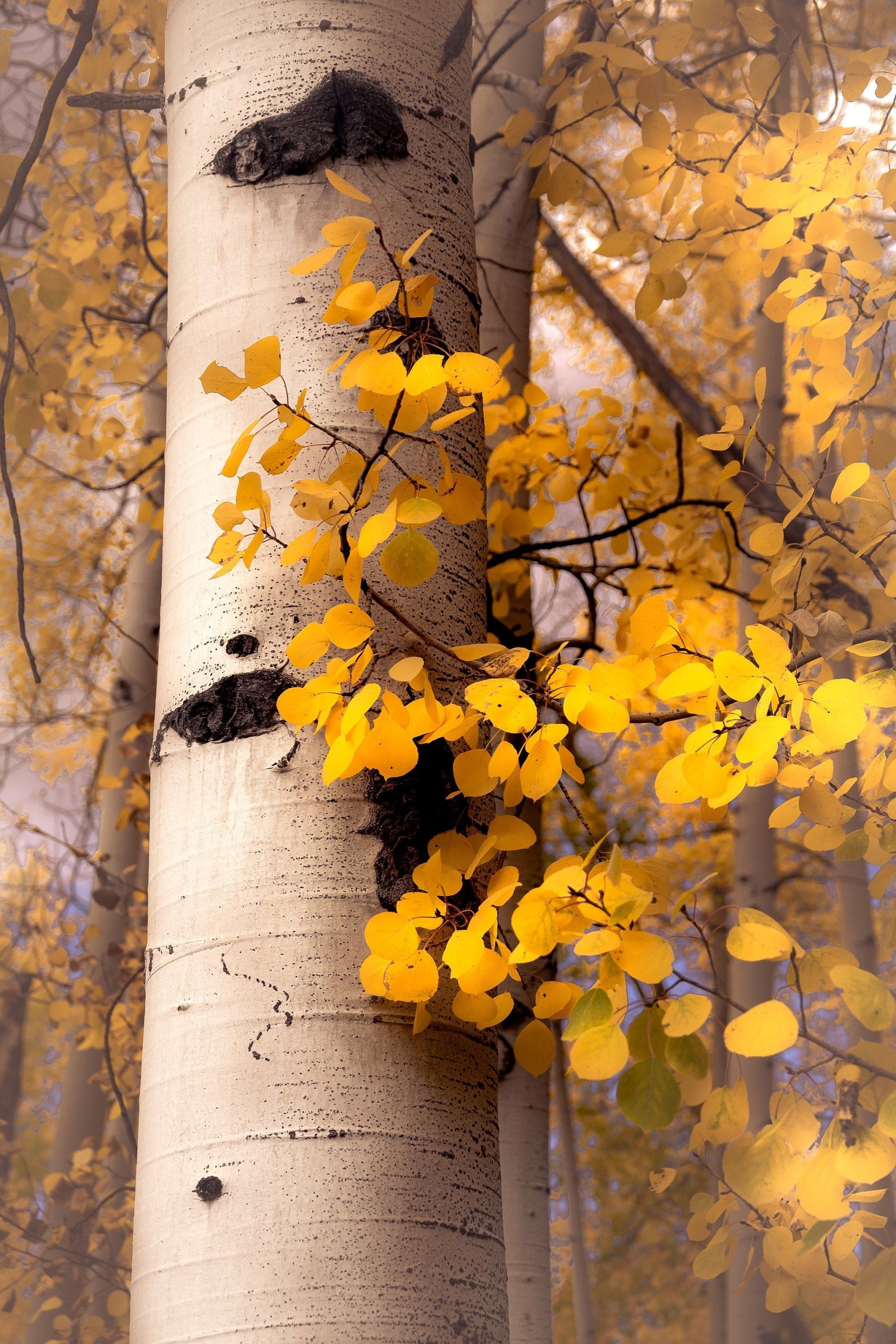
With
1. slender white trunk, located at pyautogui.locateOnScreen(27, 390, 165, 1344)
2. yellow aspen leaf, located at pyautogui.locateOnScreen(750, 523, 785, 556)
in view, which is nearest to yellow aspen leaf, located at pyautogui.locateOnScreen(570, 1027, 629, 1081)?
yellow aspen leaf, located at pyautogui.locateOnScreen(750, 523, 785, 556)

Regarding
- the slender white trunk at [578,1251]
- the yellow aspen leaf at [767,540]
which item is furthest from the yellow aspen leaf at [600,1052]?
the slender white trunk at [578,1251]

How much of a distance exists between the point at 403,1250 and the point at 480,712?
41 centimetres

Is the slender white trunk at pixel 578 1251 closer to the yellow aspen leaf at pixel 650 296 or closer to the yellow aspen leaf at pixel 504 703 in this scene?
the yellow aspen leaf at pixel 650 296

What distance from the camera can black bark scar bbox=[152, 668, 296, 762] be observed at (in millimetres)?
840

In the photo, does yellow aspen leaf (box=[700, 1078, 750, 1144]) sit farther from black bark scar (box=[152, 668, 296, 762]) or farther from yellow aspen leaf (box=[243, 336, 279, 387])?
yellow aspen leaf (box=[243, 336, 279, 387])

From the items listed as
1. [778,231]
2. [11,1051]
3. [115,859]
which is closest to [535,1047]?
[778,231]

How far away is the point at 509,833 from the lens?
807mm

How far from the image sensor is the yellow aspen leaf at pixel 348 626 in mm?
730

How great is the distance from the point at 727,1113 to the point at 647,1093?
23 cm

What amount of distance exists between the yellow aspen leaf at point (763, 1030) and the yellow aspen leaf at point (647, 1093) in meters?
0.06

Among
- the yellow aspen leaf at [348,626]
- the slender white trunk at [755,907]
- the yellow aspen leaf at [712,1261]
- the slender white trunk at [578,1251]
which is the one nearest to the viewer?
the yellow aspen leaf at [348,626]

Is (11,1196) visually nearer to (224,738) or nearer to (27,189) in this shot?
(27,189)

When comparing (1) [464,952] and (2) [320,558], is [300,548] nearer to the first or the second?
(2) [320,558]

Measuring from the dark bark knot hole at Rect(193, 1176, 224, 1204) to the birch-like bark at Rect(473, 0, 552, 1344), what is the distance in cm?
117
